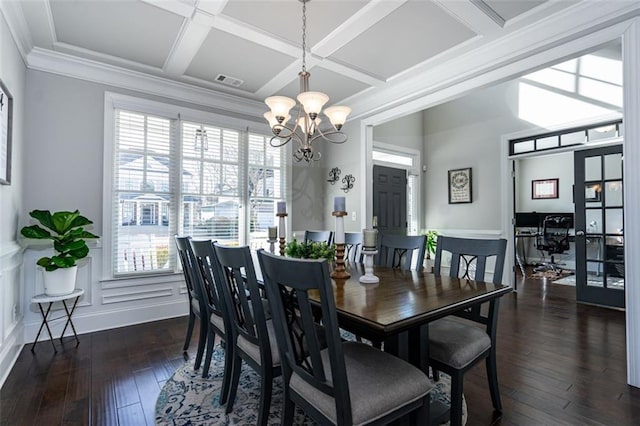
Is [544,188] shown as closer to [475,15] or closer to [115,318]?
[475,15]

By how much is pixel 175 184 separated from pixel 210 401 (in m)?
2.64

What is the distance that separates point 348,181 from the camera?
15.6 ft

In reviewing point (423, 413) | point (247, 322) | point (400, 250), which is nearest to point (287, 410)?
point (247, 322)

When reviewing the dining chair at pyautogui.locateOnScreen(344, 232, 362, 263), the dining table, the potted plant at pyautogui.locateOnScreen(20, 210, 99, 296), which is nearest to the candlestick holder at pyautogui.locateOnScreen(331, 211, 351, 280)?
the dining table

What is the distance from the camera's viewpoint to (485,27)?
271 cm

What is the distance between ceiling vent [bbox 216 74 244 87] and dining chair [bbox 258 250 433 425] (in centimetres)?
308

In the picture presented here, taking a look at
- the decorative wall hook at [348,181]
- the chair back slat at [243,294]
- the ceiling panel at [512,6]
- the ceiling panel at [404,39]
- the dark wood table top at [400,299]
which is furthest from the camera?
the decorative wall hook at [348,181]

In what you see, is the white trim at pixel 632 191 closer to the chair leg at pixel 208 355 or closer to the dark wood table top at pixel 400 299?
the dark wood table top at pixel 400 299

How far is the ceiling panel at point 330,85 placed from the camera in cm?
366

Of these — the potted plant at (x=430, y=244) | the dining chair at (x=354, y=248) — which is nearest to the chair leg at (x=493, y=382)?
the dining chair at (x=354, y=248)

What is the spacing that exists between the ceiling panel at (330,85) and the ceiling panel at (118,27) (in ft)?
4.68

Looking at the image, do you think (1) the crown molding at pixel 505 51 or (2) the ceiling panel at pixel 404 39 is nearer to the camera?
(1) the crown molding at pixel 505 51

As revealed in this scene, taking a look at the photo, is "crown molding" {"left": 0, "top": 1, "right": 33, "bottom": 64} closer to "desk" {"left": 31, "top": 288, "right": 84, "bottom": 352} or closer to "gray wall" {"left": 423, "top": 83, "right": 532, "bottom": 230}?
"desk" {"left": 31, "top": 288, "right": 84, "bottom": 352}

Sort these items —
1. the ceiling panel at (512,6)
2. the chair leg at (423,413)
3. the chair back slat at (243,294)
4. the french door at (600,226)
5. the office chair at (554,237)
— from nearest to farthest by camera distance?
the chair leg at (423,413)
the chair back slat at (243,294)
the ceiling panel at (512,6)
the french door at (600,226)
the office chair at (554,237)
